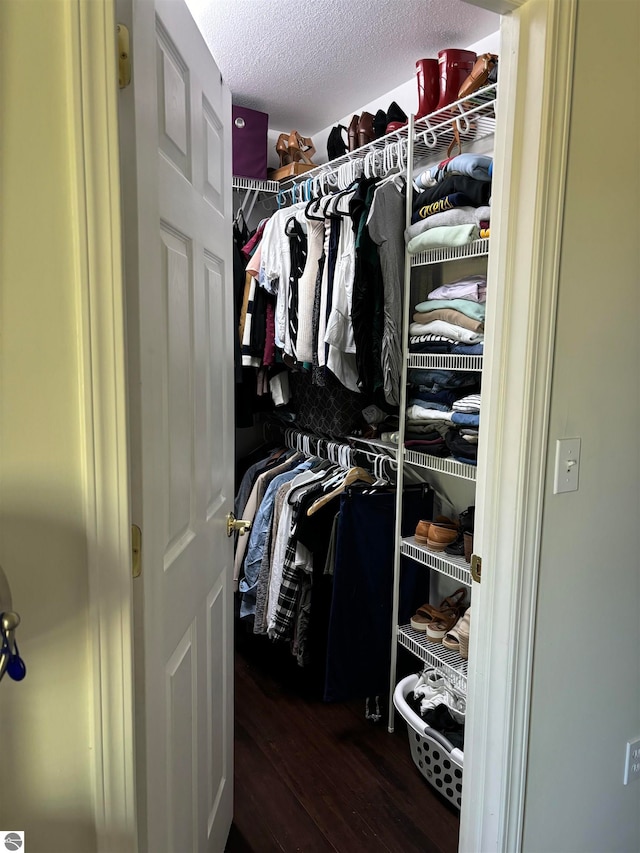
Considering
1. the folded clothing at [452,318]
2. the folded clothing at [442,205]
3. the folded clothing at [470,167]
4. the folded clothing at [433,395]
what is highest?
the folded clothing at [470,167]

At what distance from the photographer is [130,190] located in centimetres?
84

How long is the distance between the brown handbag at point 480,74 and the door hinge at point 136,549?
176 centimetres

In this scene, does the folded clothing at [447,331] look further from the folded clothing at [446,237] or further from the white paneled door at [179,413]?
the white paneled door at [179,413]

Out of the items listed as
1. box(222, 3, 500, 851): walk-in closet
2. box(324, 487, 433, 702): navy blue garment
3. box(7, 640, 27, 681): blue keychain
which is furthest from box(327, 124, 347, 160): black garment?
box(7, 640, 27, 681): blue keychain

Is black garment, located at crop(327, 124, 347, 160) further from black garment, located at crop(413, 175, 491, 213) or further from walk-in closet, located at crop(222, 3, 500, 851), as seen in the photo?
black garment, located at crop(413, 175, 491, 213)

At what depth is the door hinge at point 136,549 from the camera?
89 centimetres

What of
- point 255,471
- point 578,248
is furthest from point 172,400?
point 255,471

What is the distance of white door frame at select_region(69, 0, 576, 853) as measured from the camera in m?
0.75

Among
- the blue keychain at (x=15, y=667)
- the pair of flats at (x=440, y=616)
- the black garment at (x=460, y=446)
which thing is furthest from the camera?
the pair of flats at (x=440, y=616)

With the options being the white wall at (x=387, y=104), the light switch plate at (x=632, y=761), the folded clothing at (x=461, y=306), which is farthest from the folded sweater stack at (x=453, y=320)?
the light switch plate at (x=632, y=761)

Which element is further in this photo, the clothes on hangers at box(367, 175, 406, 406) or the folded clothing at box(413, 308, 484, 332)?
the clothes on hangers at box(367, 175, 406, 406)

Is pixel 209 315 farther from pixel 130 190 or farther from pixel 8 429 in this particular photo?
pixel 8 429

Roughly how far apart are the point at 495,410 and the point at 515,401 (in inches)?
1.9

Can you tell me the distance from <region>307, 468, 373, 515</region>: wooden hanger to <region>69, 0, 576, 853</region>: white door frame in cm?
107
